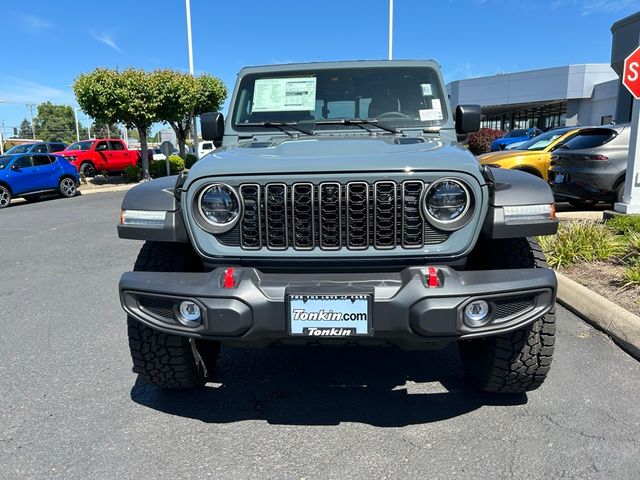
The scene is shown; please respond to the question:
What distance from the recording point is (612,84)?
31391 mm

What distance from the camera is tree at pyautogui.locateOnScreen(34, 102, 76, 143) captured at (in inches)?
3997

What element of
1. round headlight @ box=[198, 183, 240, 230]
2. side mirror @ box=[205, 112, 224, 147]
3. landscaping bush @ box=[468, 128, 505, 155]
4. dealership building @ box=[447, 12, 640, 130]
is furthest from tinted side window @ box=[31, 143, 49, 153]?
dealership building @ box=[447, 12, 640, 130]

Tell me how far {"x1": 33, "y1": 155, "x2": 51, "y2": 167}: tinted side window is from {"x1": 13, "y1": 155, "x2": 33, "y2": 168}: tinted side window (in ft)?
0.62

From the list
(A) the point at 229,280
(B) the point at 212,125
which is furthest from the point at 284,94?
(A) the point at 229,280

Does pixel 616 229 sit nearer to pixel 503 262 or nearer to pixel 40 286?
pixel 503 262

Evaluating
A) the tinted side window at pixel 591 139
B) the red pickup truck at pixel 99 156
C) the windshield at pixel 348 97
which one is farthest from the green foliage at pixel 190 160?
the windshield at pixel 348 97

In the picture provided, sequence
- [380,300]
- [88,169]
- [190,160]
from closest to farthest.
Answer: [380,300] < [88,169] < [190,160]

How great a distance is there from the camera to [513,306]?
2287 mm

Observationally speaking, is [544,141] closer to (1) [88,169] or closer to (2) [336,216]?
(2) [336,216]

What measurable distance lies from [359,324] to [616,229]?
514 cm

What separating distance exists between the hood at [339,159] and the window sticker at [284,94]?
806mm

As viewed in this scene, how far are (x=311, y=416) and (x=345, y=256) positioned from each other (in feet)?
3.33

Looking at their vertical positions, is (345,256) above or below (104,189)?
above

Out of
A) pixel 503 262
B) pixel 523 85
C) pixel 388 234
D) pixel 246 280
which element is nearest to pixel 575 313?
pixel 503 262
